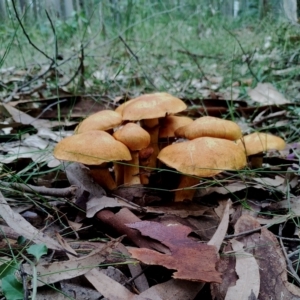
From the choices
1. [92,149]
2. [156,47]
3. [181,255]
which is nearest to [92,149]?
[92,149]

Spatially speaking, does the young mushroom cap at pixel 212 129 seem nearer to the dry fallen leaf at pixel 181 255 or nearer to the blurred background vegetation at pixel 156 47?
the dry fallen leaf at pixel 181 255

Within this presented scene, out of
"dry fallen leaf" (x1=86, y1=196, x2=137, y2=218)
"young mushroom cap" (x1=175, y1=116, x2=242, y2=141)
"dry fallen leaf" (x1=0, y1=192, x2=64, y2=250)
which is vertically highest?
"young mushroom cap" (x1=175, y1=116, x2=242, y2=141)

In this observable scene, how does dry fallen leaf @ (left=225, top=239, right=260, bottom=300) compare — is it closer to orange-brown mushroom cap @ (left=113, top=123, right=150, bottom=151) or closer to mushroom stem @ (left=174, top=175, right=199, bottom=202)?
mushroom stem @ (left=174, top=175, right=199, bottom=202)

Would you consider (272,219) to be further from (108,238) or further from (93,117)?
(93,117)

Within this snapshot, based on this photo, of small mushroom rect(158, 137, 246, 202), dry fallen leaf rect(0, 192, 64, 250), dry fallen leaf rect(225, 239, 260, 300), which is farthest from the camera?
small mushroom rect(158, 137, 246, 202)

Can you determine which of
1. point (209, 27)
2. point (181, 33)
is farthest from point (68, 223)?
point (209, 27)

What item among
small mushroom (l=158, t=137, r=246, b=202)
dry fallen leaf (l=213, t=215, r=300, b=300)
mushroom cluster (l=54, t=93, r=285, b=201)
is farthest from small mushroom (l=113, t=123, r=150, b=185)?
dry fallen leaf (l=213, t=215, r=300, b=300)

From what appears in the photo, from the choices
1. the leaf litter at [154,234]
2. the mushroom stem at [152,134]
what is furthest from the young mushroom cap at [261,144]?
the mushroom stem at [152,134]
